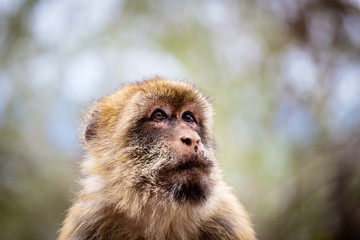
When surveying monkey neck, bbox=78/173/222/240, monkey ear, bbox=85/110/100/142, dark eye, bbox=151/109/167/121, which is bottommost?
monkey neck, bbox=78/173/222/240

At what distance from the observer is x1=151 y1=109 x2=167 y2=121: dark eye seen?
16.5 feet

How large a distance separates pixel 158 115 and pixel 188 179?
0.72m

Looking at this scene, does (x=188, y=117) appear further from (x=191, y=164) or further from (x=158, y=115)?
(x=191, y=164)

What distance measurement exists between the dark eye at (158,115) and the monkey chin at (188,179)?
0.53m

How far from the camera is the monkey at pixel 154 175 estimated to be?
15.3 feet

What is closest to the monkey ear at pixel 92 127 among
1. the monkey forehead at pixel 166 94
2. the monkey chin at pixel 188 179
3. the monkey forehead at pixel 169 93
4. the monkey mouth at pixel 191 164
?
the monkey forehead at pixel 166 94

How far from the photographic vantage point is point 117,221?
498 centimetres

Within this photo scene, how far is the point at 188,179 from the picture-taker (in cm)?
459

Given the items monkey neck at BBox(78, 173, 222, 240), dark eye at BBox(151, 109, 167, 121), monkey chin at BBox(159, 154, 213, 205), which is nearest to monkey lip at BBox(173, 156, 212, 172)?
monkey chin at BBox(159, 154, 213, 205)

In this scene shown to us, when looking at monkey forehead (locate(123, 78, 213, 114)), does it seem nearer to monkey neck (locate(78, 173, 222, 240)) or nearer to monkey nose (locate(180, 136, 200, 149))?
monkey nose (locate(180, 136, 200, 149))

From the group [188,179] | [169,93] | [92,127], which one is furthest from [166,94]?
[188,179]

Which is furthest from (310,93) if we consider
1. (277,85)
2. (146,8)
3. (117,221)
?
(117,221)

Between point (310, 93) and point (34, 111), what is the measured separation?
4.57 m

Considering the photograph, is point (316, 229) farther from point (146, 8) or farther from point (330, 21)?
point (146, 8)
